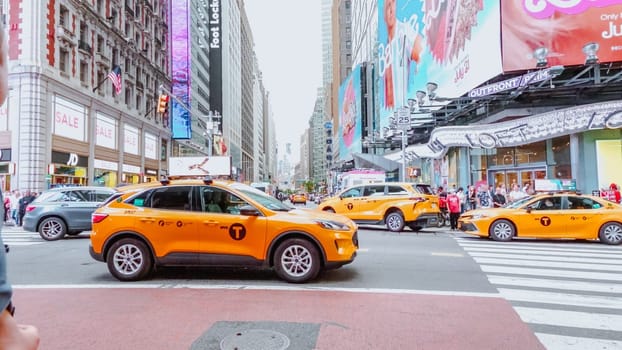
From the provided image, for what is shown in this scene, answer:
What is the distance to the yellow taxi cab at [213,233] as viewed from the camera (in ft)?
23.4

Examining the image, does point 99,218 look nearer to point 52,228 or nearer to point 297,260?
point 297,260

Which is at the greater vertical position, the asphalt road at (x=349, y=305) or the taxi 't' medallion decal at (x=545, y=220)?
the taxi 't' medallion decal at (x=545, y=220)

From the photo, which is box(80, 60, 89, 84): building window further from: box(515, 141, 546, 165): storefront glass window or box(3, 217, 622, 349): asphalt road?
box(515, 141, 546, 165): storefront glass window

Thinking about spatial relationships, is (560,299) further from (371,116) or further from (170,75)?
(371,116)

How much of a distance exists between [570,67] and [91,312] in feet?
72.2

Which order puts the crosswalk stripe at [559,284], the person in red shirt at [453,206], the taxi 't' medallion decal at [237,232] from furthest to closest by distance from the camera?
the person in red shirt at [453,206] < the taxi 't' medallion decal at [237,232] < the crosswalk stripe at [559,284]

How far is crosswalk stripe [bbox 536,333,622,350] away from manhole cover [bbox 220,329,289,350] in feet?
8.83

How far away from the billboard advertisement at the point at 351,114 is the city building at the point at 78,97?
32.0 m

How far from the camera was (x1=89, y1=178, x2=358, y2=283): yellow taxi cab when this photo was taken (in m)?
7.13

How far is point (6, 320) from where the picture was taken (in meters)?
1.44

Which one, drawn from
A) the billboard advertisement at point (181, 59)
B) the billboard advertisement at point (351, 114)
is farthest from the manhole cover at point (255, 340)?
the billboard advertisement at point (351, 114)

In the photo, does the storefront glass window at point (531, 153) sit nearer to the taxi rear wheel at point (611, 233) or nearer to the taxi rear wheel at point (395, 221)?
the taxi rear wheel at point (611, 233)

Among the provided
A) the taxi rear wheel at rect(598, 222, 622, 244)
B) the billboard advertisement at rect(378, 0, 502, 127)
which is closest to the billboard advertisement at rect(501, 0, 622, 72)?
the billboard advertisement at rect(378, 0, 502, 127)

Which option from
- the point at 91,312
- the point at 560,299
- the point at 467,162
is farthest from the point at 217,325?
the point at 467,162
